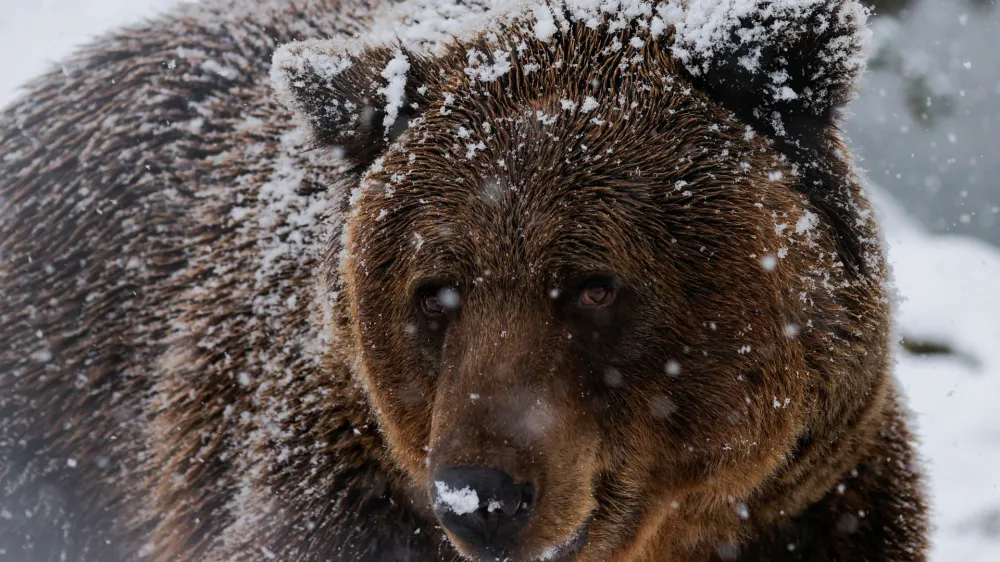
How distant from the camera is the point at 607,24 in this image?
3004mm

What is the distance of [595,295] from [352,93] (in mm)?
1057

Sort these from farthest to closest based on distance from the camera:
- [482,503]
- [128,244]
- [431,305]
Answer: [128,244] < [431,305] < [482,503]

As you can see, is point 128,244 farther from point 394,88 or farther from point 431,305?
point 431,305

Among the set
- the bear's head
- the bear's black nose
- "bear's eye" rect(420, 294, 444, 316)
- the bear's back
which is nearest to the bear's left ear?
the bear's head

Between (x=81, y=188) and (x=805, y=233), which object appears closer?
(x=805, y=233)

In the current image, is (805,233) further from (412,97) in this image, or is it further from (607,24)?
(412,97)

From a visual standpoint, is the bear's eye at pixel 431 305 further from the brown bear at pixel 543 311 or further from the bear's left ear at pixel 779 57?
the bear's left ear at pixel 779 57

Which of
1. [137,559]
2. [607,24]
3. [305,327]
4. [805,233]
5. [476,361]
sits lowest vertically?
[137,559]

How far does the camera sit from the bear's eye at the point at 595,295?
2760mm

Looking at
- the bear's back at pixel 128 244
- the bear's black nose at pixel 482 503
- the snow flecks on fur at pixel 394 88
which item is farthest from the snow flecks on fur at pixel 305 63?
the bear's black nose at pixel 482 503

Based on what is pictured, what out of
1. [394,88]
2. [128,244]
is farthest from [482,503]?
[128,244]

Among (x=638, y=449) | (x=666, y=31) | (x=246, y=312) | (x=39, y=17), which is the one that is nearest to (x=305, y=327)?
(x=246, y=312)

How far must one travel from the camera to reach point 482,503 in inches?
98.4

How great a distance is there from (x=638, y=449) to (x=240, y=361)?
5.47 ft
